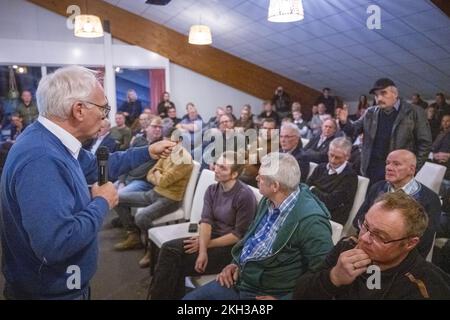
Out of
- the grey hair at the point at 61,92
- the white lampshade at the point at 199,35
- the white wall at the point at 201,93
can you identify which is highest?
the white lampshade at the point at 199,35

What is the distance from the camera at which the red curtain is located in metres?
5.50

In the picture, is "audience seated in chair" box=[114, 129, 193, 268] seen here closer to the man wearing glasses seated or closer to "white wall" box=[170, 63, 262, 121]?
the man wearing glasses seated

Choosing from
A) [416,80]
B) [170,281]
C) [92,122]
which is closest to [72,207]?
[92,122]

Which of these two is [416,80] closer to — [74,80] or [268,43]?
[268,43]

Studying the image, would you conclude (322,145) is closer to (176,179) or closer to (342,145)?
(342,145)

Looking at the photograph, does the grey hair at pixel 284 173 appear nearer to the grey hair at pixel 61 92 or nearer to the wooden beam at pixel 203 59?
the grey hair at pixel 61 92

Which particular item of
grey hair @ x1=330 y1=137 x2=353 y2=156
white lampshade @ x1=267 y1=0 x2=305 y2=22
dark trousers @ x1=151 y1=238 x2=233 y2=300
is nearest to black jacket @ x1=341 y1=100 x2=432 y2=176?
grey hair @ x1=330 y1=137 x2=353 y2=156

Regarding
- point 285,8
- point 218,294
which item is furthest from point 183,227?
point 285,8

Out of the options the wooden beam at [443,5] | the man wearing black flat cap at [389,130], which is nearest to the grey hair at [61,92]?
the man wearing black flat cap at [389,130]

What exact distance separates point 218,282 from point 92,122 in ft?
2.63

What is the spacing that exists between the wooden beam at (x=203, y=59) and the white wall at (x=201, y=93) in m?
0.10

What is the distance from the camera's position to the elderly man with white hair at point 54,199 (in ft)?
2.23

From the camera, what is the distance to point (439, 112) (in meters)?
3.42

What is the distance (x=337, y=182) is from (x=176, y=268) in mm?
1007
